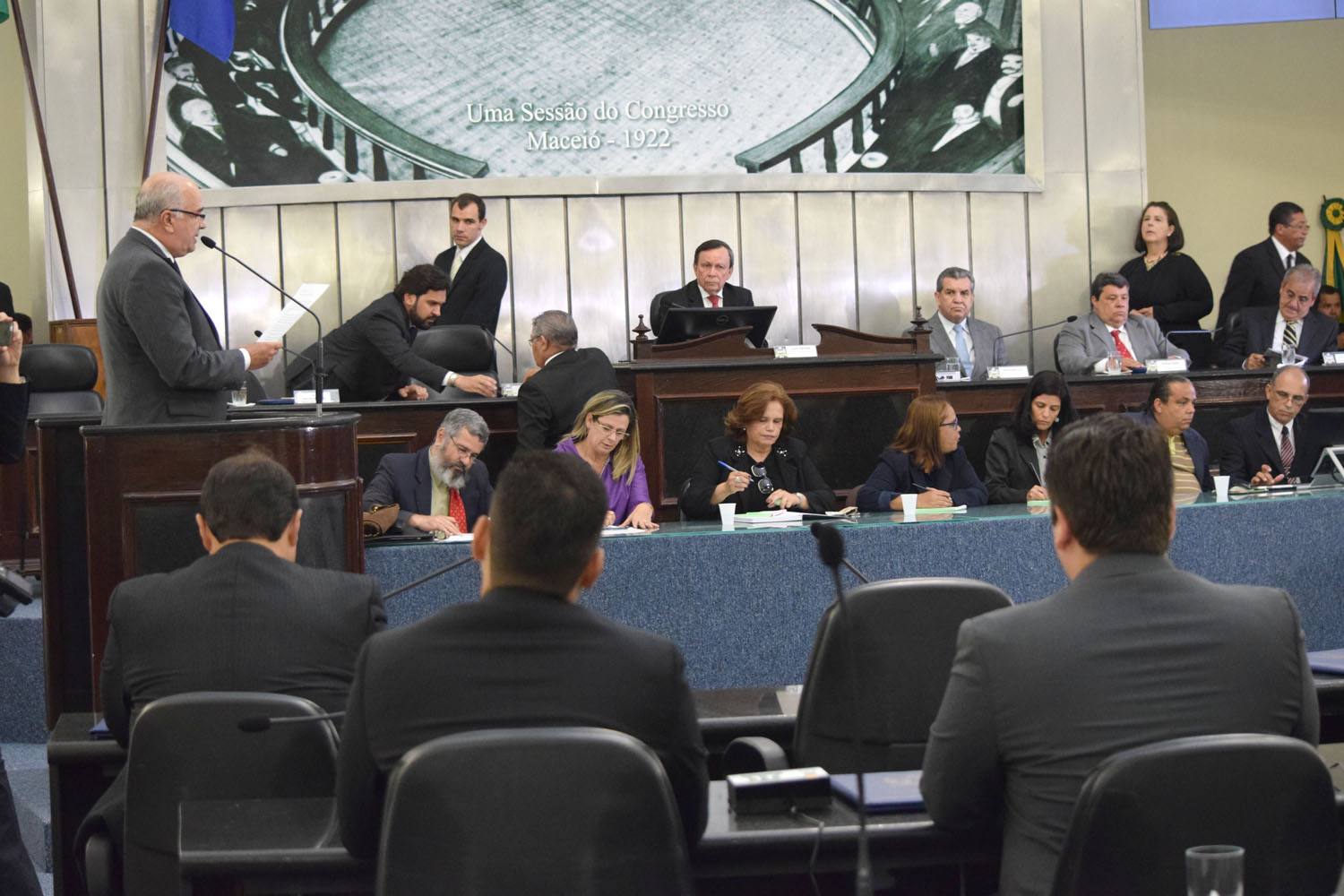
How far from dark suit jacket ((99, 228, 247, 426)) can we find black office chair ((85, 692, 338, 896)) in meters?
1.81

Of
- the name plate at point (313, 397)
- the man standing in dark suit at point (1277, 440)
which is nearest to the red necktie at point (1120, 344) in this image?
the man standing in dark suit at point (1277, 440)

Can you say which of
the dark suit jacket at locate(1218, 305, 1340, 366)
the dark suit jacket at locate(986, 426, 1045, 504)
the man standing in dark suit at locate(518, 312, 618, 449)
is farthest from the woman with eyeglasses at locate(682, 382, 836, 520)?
the dark suit jacket at locate(1218, 305, 1340, 366)

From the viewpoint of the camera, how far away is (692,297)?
714 cm

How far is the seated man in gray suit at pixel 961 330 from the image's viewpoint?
7215mm

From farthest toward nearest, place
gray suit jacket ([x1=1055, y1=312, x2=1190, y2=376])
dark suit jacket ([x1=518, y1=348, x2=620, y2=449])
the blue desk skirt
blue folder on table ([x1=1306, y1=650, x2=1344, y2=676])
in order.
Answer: gray suit jacket ([x1=1055, y1=312, x2=1190, y2=376])
dark suit jacket ([x1=518, y1=348, x2=620, y2=449])
the blue desk skirt
blue folder on table ([x1=1306, y1=650, x2=1344, y2=676])

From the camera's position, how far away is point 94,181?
7465 mm

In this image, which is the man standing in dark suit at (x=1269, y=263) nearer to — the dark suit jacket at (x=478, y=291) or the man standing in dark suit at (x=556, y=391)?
the dark suit jacket at (x=478, y=291)

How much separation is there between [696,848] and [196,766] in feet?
2.56

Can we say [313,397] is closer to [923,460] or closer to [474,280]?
[474,280]

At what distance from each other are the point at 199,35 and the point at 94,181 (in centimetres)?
92

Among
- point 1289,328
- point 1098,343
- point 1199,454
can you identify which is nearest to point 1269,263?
point 1289,328

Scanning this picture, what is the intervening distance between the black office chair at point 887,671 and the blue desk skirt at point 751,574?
1.50 metres

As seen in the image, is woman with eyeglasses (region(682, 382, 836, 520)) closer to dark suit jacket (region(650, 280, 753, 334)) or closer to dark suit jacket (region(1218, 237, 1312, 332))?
dark suit jacket (region(650, 280, 753, 334))

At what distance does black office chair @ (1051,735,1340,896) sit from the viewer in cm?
155
